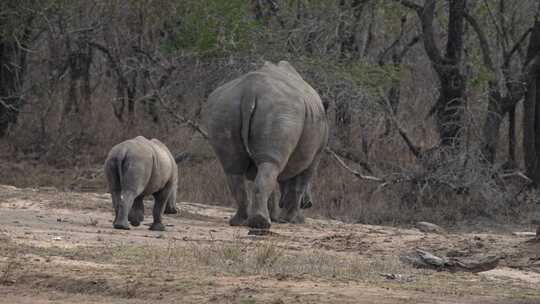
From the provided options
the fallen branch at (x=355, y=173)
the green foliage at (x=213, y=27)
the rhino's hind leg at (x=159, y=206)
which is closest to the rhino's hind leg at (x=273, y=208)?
the rhino's hind leg at (x=159, y=206)

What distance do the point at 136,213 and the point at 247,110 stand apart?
5.37ft

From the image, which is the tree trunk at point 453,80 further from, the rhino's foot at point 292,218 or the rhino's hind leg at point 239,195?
the rhino's hind leg at point 239,195

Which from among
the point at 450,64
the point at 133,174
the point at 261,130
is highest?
the point at 450,64

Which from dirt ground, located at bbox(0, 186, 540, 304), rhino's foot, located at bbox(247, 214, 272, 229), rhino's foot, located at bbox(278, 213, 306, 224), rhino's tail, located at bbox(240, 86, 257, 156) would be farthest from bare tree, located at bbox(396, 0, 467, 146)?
rhino's foot, located at bbox(247, 214, 272, 229)

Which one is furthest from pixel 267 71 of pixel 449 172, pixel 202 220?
pixel 449 172

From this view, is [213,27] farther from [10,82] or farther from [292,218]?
[292,218]

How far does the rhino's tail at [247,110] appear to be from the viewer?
528 inches

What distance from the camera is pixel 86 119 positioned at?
23.9 m

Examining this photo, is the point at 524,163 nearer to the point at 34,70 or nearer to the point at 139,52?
the point at 139,52

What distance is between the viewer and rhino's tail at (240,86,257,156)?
13.4 m

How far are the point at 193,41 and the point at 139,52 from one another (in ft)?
8.89

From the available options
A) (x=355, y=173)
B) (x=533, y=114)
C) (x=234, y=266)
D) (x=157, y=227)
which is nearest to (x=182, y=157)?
(x=355, y=173)

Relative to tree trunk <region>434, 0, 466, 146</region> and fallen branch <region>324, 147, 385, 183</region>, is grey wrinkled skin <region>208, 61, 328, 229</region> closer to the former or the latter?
fallen branch <region>324, 147, 385, 183</region>

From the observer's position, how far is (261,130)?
1338 centimetres
